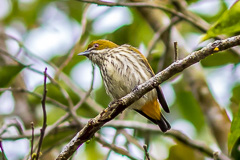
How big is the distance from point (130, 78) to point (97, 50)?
2.48ft

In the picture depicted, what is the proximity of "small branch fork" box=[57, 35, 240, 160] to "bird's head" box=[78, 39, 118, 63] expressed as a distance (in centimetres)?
158

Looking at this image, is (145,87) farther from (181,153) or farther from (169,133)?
(169,133)

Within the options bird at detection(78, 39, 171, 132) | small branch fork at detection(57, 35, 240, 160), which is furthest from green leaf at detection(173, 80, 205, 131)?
small branch fork at detection(57, 35, 240, 160)

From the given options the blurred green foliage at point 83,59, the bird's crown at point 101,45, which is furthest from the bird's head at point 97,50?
the blurred green foliage at point 83,59

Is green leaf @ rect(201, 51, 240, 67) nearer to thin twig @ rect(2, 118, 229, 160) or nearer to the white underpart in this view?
thin twig @ rect(2, 118, 229, 160)

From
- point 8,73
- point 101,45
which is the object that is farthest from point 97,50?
point 8,73

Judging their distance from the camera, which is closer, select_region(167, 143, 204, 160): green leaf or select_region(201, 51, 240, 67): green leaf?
select_region(167, 143, 204, 160): green leaf

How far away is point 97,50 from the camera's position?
510 cm

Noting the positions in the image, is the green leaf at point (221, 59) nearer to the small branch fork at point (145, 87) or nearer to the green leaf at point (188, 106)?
the green leaf at point (188, 106)

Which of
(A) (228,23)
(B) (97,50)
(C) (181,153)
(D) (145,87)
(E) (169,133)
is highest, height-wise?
(B) (97,50)

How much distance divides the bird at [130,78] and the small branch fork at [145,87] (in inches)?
37.4

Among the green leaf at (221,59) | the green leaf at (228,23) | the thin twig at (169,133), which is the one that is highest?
the green leaf at (221,59)

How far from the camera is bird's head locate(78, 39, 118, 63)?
4.99 meters

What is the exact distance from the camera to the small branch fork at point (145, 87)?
310 cm
